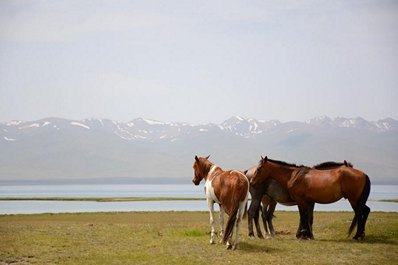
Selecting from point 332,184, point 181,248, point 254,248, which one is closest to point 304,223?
point 332,184

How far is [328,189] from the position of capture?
2078 cm

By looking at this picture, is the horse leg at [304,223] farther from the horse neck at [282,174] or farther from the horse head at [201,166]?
the horse head at [201,166]

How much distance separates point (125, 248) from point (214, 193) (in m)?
3.54

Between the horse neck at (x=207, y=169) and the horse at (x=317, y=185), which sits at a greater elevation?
the horse neck at (x=207, y=169)

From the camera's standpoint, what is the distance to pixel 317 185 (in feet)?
68.8

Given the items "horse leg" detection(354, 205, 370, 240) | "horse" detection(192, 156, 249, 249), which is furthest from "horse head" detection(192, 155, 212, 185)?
"horse leg" detection(354, 205, 370, 240)

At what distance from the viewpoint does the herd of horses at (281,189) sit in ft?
62.4

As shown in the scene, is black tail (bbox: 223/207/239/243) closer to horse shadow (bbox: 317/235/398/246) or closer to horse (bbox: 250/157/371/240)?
horse (bbox: 250/157/371/240)

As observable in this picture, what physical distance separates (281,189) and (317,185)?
1.50 m

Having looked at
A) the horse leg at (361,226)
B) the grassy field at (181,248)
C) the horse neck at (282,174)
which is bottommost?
the grassy field at (181,248)

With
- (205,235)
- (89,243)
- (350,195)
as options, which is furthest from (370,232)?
(89,243)

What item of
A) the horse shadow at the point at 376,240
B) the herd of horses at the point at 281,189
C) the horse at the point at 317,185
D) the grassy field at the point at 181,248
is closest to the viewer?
the grassy field at the point at 181,248

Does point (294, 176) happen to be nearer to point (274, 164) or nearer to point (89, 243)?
point (274, 164)

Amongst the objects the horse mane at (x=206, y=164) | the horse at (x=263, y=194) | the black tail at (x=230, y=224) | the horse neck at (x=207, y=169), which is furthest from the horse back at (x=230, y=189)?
the horse at (x=263, y=194)
